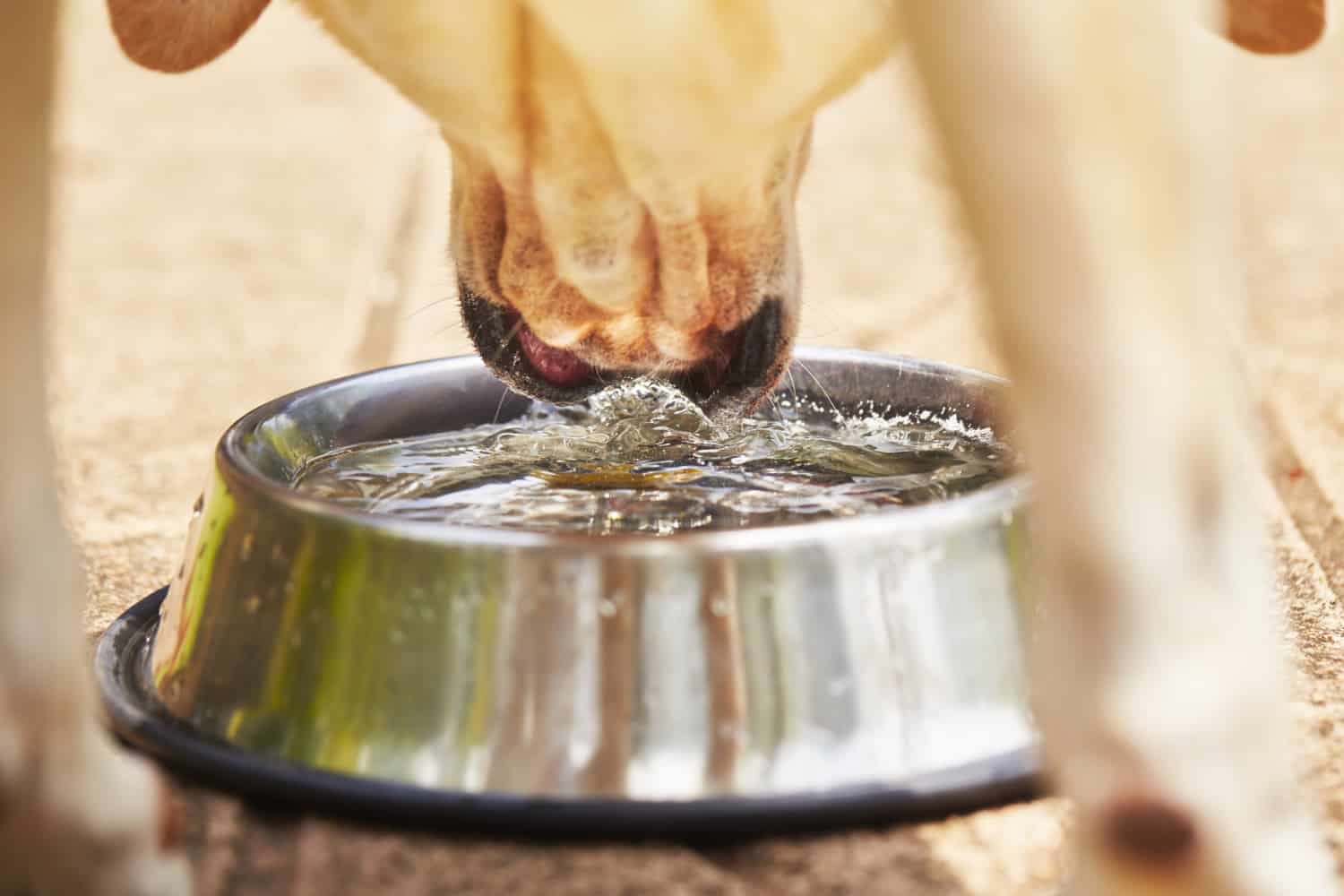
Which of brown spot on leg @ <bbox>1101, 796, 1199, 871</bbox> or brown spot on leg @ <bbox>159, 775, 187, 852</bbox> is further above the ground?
brown spot on leg @ <bbox>1101, 796, 1199, 871</bbox>

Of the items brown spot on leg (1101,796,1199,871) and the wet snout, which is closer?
brown spot on leg (1101,796,1199,871)

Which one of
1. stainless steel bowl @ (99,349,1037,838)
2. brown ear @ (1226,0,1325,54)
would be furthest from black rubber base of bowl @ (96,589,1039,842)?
brown ear @ (1226,0,1325,54)

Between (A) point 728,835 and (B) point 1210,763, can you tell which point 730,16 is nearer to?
(A) point 728,835

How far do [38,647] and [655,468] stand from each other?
0.66m

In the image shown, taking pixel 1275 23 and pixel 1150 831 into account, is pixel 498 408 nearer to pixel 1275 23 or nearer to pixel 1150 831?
pixel 1275 23

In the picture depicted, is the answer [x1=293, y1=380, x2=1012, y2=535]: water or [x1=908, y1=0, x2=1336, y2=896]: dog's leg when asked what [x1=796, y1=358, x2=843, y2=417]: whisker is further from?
[x1=908, y1=0, x2=1336, y2=896]: dog's leg

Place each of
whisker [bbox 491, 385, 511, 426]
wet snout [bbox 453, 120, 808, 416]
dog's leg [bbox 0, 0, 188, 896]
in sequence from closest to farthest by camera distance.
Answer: dog's leg [bbox 0, 0, 188, 896], wet snout [bbox 453, 120, 808, 416], whisker [bbox 491, 385, 511, 426]

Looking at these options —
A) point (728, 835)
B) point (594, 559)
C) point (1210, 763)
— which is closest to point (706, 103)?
point (594, 559)

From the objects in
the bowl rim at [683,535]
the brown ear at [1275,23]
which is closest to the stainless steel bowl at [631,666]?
the bowl rim at [683,535]

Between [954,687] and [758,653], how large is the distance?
147 millimetres

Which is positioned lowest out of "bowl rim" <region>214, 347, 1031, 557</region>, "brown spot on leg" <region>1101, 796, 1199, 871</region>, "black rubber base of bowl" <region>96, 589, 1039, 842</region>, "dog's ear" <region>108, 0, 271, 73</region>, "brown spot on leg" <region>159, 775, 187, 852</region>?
"black rubber base of bowl" <region>96, 589, 1039, 842</region>

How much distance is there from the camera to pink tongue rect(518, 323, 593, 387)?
5.17 ft

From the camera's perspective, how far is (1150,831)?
86 cm

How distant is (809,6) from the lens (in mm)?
1335
